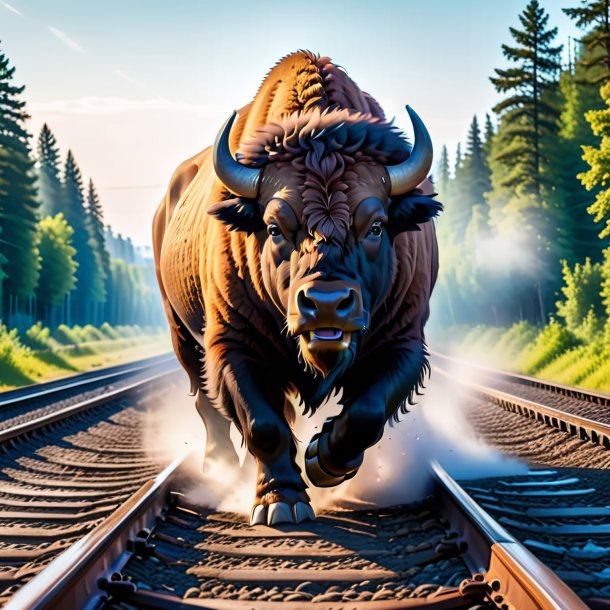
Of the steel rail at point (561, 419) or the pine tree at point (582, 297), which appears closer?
the steel rail at point (561, 419)

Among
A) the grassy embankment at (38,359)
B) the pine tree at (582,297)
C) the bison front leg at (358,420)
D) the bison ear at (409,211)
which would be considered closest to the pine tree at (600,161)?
the pine tree at (582,297)

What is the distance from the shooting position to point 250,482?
7352mm

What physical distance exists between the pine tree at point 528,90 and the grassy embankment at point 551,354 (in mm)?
6022

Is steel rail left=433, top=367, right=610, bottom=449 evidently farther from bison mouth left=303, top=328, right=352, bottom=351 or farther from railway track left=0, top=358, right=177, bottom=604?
bison mouth left=303, top=328, right=352, bottom=351

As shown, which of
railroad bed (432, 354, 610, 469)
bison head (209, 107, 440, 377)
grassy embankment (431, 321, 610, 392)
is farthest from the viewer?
grassy embankment (431, 321, 610, 392)

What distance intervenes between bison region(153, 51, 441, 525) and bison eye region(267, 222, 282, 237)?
0.01 metres

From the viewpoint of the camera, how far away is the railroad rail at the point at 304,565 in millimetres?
3932

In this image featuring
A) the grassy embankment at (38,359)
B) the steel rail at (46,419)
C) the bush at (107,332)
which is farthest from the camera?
the bush at (107,332)

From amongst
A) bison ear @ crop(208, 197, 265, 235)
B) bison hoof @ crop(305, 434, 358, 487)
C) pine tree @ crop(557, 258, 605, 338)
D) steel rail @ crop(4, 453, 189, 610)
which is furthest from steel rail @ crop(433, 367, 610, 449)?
pine tree @ crop(557, 258, 605, 338)

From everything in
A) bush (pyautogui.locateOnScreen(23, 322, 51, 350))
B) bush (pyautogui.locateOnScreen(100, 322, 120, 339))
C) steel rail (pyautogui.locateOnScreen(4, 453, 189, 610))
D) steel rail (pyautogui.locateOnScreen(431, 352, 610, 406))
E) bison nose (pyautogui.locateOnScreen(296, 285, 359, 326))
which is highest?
bison nose (pyautogui.locateOnScreen(296, 285, 359, 326))

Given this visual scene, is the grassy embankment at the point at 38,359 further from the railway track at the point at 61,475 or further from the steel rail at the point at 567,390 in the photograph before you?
the steel rail at the point at 567,390

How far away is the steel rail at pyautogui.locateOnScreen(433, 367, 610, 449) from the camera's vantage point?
9.58m

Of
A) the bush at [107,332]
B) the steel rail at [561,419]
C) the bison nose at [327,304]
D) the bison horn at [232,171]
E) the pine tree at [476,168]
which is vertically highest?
the pine tree at [476,168]

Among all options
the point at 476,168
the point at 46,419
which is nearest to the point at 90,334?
the point at 476,168
